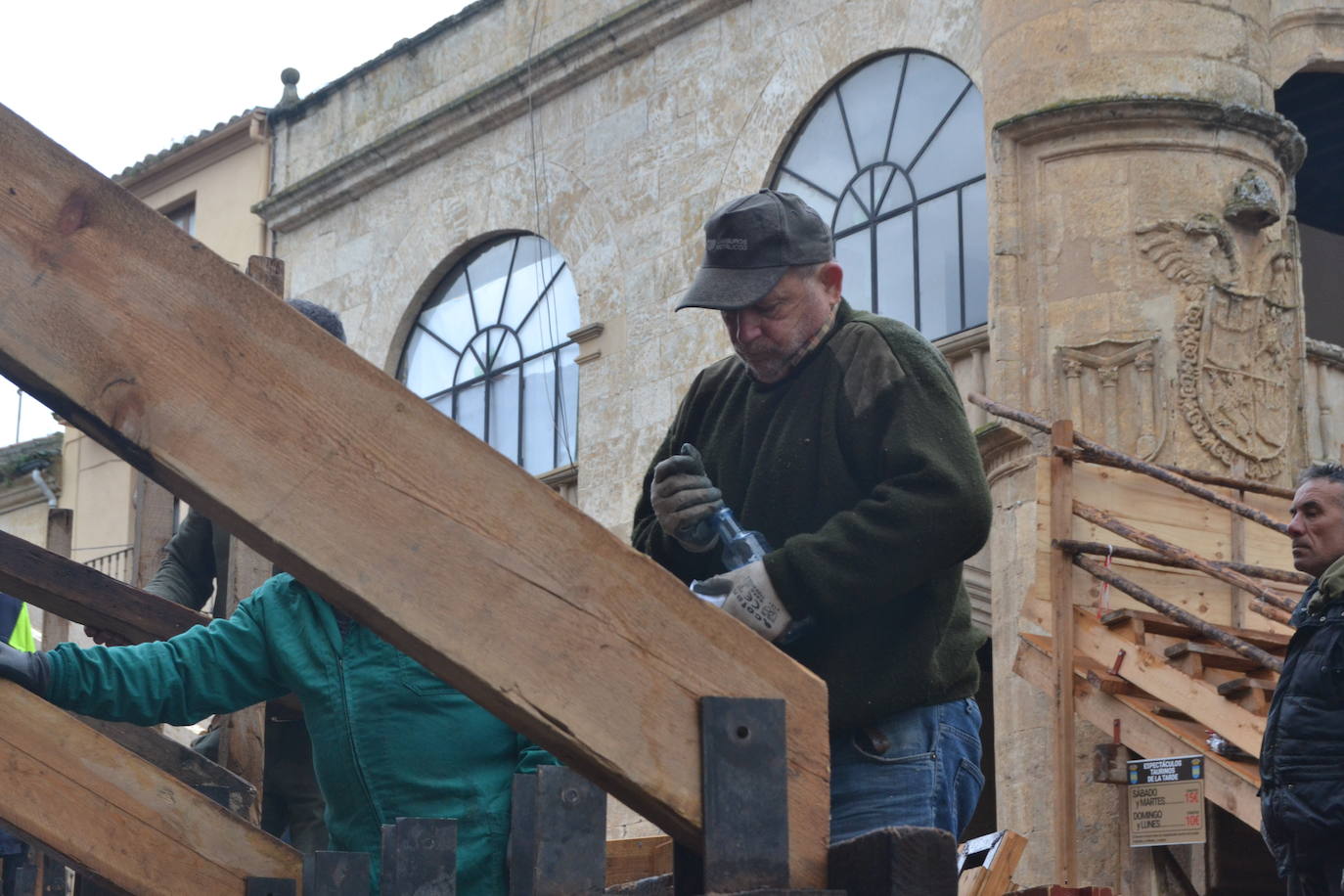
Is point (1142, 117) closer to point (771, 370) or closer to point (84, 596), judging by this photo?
point (84, 596)

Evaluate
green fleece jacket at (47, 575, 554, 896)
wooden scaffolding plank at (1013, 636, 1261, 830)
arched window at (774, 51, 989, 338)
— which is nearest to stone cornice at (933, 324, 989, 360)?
arched window at (774, 51, 989, 338)

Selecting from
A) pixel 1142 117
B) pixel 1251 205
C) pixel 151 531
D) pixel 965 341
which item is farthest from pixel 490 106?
pixel 151 531

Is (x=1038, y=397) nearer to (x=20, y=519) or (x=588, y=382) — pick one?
(x=588, y=382)

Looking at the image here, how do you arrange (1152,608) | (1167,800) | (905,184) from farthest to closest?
1. (905,184)
2. (1152,608)
3. (1167,800)

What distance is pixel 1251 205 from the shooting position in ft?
36.6

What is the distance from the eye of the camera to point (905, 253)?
43.2 feet

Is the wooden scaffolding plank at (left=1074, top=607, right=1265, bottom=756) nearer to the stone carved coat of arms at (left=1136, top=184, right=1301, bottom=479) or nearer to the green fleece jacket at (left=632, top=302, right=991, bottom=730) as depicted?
the stone carved coat of arms at (left=1136, top=184, right=1301, bottom=479)

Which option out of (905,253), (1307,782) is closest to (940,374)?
(1307,782)

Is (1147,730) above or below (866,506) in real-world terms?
above

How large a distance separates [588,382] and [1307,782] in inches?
421

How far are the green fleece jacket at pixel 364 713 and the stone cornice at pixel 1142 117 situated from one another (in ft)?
27.2

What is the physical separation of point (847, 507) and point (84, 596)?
8.15 feet

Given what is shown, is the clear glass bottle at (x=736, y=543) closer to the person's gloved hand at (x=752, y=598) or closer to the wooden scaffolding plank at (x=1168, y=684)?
the person's gloved hand at (x=752, y=598)

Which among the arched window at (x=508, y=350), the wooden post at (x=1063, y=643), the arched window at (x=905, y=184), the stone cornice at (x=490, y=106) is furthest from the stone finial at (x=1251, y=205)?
the arched window at (x=508, y=350)
